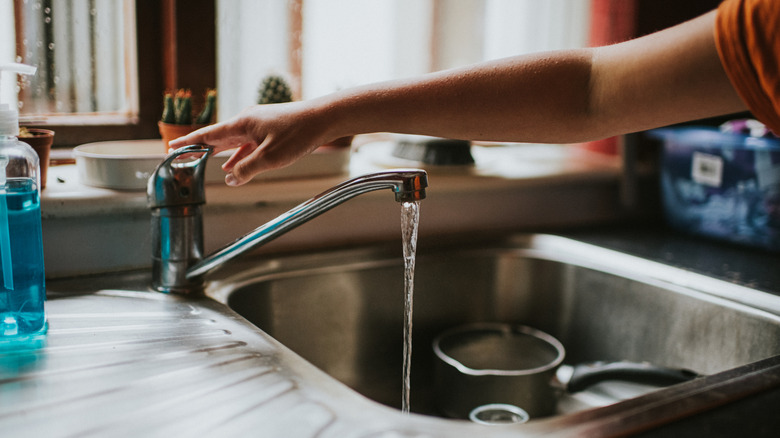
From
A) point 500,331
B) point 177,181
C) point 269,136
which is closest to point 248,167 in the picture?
point 269,136

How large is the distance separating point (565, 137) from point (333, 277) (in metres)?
0.46

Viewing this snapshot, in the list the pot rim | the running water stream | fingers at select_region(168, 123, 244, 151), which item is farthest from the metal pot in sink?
fingers at select_region(168, 123, 244, 151)

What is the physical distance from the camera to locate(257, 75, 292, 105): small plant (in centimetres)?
114

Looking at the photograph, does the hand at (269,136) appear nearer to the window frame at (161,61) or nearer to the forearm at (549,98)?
the forearm at (549,98)

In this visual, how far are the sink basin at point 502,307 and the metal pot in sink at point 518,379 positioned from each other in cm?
6

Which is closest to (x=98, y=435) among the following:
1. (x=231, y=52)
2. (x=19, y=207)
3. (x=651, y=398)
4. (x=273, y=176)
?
(x=19, y=207)

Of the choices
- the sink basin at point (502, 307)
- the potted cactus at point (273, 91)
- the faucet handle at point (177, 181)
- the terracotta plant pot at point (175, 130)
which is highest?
the potted cactus at point (273, 91)

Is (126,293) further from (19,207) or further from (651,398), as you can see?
(651,398)

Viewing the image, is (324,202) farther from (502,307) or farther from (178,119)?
(502,307)

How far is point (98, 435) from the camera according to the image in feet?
1.92

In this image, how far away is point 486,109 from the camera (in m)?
0.77

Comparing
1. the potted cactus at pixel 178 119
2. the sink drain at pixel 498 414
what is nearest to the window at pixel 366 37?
the potted cactus at pixel 178 119

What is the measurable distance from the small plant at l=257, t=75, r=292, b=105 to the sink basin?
0.26 meters

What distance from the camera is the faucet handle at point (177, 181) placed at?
2.81 ft
